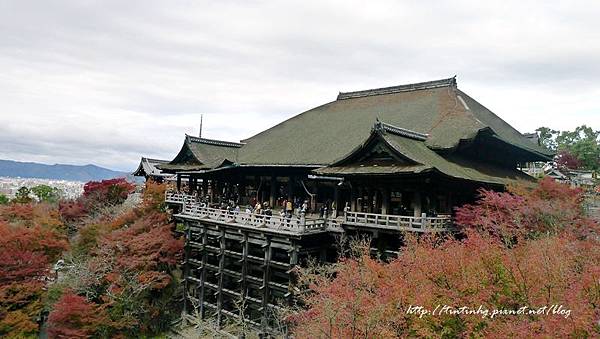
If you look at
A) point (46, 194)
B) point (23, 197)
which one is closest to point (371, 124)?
point (23, 197)

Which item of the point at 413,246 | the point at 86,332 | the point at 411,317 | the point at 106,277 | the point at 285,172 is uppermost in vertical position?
the point at 285,172

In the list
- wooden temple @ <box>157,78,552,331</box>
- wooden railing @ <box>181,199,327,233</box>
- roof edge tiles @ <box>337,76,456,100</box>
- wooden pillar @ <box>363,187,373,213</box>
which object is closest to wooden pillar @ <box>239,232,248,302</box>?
wooden temple @ <box>157,78,552,331</box>

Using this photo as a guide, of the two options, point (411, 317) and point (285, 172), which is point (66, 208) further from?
point (411, 317)

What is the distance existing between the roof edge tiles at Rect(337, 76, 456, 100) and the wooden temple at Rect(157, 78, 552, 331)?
82mm

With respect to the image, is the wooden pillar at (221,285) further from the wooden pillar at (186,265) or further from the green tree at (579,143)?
the green tree at (579,143)

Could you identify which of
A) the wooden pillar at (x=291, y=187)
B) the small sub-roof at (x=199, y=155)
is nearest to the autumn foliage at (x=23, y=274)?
the small sub-roof at (x=199, y=155)

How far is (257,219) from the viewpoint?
75.3ft

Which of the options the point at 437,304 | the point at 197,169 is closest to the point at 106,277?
the point at 197,169

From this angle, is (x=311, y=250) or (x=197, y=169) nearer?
(x=311, y=250)

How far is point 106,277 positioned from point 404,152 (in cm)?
1874

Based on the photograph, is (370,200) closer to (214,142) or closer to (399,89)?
(399,89)

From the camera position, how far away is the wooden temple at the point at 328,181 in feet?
65.2

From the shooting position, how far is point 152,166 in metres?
46.4

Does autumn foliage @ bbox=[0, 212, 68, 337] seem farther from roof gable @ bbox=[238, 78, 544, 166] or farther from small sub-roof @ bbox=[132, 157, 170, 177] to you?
small sub-roof @ bbox=[132, 157, 170, 177]
